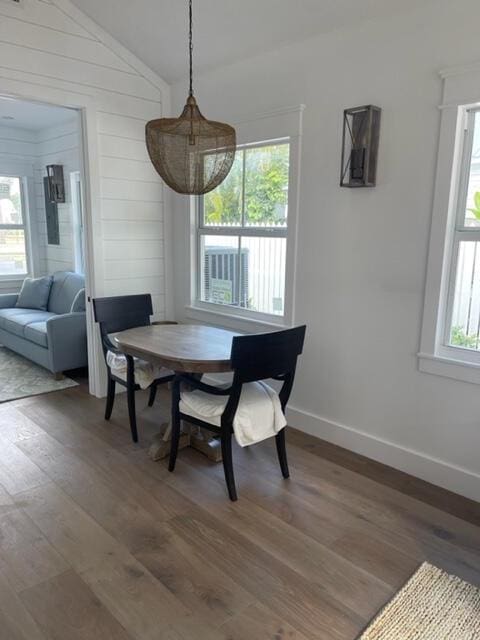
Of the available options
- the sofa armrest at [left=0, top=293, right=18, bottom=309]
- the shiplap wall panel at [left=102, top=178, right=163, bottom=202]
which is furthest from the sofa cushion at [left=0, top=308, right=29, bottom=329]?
the shiplap wall panel at [left=102, top=178, right=163, bottom=202]

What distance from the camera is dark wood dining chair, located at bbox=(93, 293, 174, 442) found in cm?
316

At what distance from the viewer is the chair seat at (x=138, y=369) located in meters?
3.17

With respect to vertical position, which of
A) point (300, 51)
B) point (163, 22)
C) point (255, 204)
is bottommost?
point (255, 204)

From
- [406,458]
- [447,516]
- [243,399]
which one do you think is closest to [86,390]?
[243,399]

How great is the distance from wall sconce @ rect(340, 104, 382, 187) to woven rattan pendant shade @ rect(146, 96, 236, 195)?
2.58 ft

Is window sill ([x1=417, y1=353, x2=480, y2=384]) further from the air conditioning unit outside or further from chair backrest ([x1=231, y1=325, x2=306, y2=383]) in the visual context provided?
the air conditioning unit outside

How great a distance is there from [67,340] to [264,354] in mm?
2580

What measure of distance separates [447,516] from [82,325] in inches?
131

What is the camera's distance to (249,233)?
358cm

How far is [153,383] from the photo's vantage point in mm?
3223

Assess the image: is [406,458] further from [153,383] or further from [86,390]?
[86,390]

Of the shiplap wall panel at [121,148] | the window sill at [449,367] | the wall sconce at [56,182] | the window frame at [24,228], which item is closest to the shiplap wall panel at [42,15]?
the shiplap wall panel at [121,148]

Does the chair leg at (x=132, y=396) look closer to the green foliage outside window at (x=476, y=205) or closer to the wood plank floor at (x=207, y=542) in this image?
the wood plank floor at (x=207, y=542)

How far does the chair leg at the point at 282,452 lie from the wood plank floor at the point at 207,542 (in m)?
0.07
